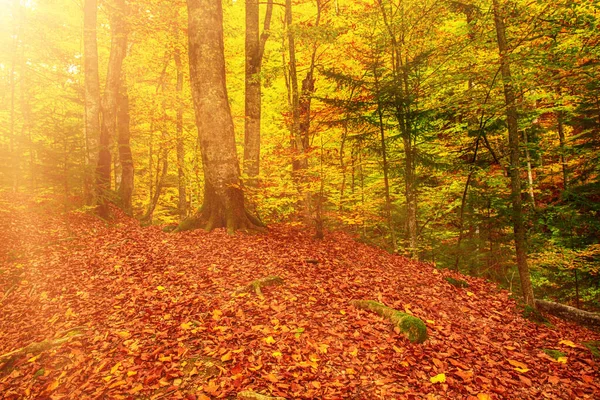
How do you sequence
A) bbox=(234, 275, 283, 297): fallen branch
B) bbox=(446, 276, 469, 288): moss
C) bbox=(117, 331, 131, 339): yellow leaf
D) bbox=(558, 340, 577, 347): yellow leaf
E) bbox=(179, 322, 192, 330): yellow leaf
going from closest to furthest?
bbox=(117, 331, 131, 339): yellow leaf → bbox=(179, 322, 192, 330): yellow leaf → bbox=(558, 340, 577, 347): yellow leaf → bbox=(234, 275, 283, 297): fallen branch → bbox=(446, 276, 469, 288): moss

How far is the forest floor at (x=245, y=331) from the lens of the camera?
382 cm

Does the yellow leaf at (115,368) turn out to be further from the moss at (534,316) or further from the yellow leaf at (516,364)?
the moss at (534,316)

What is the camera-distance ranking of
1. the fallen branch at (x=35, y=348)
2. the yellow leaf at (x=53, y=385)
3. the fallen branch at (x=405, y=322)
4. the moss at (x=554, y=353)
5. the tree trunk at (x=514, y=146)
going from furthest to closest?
the tree trunk at (x=514, y=146)
the moss at (x=554, y=353)
the fallen branch at (x=405, y=322)
the fallen branch at (x=35, y=348)
the yellow leaf at (x=53, y=385)

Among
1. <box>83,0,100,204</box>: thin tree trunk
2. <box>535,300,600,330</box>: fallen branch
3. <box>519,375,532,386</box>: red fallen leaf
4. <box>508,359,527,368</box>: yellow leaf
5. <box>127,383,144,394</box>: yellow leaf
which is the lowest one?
<box>535,300,600,330</box>: fallen branch

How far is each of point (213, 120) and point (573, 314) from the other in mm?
10167

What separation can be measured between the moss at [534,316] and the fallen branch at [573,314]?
3.08 feet

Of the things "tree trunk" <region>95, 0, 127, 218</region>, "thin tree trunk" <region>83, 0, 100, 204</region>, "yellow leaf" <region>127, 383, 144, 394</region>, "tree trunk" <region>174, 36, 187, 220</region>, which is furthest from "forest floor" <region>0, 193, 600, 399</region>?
"tree trunk" <region>174, 36, 187, 220</region>

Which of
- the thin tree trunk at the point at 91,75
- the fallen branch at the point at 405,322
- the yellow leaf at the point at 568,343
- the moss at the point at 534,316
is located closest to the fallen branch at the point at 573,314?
the moss at the point at 534,316

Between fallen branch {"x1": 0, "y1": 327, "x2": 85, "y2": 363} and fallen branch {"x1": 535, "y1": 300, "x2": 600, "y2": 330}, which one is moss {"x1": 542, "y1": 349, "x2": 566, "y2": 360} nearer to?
fallen branch {"x1": 535, "y1": 300, "x2": 600, "y2": 330}

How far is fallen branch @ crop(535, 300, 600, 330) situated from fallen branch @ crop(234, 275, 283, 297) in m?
6.42

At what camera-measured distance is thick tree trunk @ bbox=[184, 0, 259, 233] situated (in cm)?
895

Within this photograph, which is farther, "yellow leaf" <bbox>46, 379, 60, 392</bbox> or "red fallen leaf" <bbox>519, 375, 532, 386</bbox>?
"red fallen leaf" <bbox>519, 375, 532, 386</bbox>

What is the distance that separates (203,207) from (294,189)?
10.1 feet

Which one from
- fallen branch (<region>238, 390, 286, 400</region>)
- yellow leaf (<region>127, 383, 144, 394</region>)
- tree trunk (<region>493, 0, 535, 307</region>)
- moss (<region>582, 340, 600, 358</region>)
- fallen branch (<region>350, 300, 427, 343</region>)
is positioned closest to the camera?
Answer: fallen branch (<region>238, 390, 286, 400</region>)
